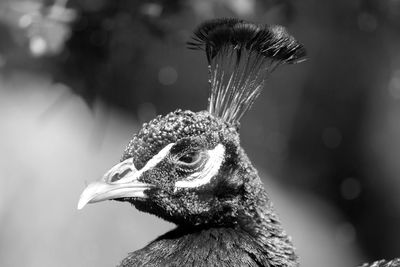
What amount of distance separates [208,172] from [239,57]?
386 millimetres

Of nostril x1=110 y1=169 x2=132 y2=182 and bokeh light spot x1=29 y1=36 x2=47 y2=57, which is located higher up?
bokeh light spot x1=29 y1=36 x2=47 y2=57

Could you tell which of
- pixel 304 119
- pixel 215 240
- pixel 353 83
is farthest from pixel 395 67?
pixel 215 240

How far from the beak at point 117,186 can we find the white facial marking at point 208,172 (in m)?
0.10

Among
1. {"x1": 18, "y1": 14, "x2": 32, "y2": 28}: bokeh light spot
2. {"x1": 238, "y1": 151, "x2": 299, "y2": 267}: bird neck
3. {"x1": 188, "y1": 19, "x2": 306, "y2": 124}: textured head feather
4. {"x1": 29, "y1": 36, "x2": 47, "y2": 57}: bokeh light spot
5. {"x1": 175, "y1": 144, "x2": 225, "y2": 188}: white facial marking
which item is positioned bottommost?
{"x1": 238, "y1": 151, "x2": 299, "y2": 267}: bird neck

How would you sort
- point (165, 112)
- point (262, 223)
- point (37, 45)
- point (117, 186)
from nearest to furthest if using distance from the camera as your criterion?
point (117, 186) → point (262, 223) → point (37, 45) → point (165, 112)

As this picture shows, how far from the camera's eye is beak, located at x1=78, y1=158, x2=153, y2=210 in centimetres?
191

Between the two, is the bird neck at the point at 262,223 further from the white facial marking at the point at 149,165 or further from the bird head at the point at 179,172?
the white facial marking at the point at 149,165

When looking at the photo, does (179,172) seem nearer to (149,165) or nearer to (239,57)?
(149,165)

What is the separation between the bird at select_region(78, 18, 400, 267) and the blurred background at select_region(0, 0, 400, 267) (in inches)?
59.3

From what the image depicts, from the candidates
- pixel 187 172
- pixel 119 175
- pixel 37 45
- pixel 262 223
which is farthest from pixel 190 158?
pixel 37 45

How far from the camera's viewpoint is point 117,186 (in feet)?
6.35

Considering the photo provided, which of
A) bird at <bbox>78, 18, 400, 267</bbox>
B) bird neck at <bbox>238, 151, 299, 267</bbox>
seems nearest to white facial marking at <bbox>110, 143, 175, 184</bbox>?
bird at <bbox>78, 18, 400, 267</bbox>

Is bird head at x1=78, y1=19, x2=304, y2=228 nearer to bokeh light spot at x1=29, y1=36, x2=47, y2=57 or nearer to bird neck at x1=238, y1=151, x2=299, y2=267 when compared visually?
bird neck at x1=238, y1=151, x2=299, y2=267

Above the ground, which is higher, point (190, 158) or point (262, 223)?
point (190, 158)
